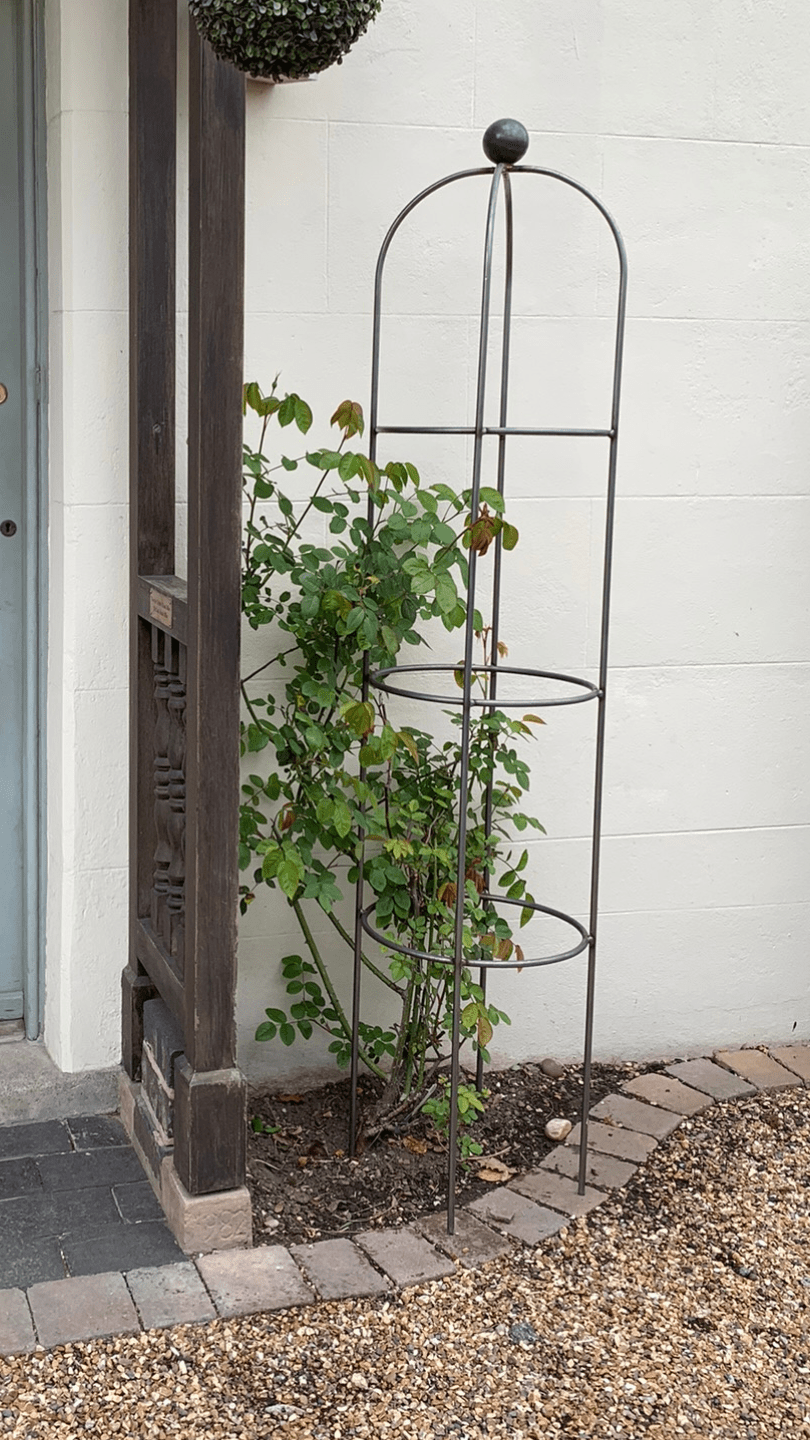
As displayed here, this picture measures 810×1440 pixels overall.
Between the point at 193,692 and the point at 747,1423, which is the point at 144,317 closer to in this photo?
the point at 193,692

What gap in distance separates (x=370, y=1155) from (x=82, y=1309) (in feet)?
2.53

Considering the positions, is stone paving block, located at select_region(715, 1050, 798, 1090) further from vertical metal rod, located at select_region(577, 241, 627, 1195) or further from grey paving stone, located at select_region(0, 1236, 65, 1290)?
grey paving stone, located at select_region(0, 1236, 65, 1290)

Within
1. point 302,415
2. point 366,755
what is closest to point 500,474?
point 302,415

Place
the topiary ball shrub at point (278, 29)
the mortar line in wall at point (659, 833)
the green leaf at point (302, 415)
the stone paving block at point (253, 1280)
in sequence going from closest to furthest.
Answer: the topiary ball shrub at point (278, 29)
the stone paving block at point (253, 1280)
the green leaf at point (302, 415)
the mortar line in wall at point (659, 833)

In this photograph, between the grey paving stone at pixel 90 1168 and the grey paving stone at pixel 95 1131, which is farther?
the grey paving stone at pixel 95 1131

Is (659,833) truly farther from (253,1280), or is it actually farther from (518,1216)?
(253,1280)

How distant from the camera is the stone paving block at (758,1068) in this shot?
3484mm

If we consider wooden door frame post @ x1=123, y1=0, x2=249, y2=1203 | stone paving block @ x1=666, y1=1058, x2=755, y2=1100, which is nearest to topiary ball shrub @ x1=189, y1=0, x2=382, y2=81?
wooden door frame post @ x1=123, y1=0, x2=249, y2=1203

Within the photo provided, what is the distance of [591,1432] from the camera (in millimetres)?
2225

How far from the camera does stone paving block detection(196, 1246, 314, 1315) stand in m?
2.46

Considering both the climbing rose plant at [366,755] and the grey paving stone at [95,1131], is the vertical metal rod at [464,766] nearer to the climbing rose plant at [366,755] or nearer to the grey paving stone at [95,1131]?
the climbing rose plant at [366,755]

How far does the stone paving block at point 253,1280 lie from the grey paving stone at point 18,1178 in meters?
0.42

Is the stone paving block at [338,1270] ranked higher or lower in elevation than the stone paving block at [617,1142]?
higher

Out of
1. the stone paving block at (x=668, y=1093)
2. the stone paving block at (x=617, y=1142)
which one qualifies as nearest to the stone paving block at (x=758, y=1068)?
the stone paving block at (x=668, y=1093)
